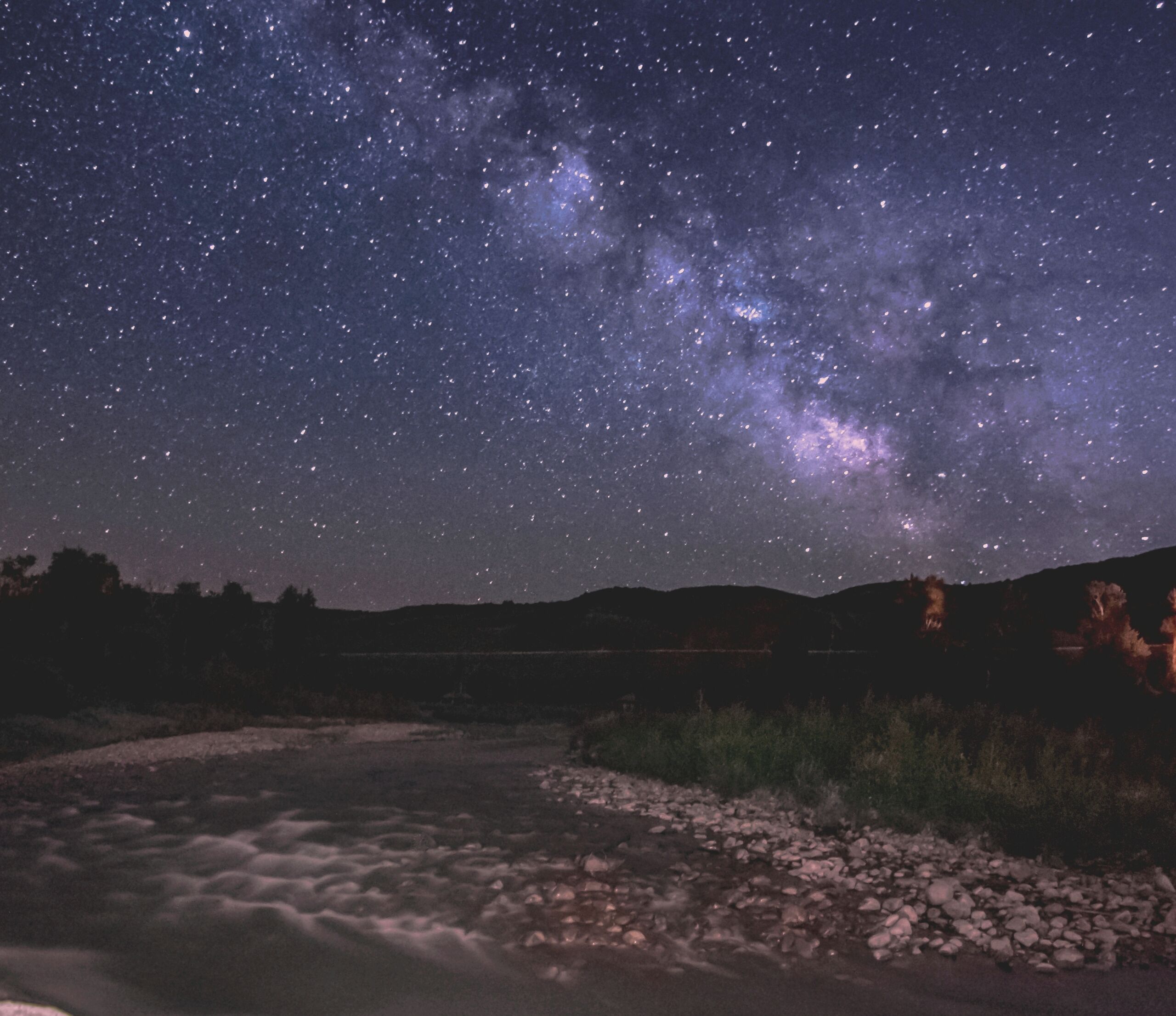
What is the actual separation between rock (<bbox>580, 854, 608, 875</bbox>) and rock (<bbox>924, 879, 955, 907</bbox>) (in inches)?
102

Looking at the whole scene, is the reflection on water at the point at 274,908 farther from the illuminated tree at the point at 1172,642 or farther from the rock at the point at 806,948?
the illuminated tree at the point at 1172,642

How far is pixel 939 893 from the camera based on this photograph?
21.3ft

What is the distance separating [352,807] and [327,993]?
5914 millimetres

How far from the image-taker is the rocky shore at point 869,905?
5648mm

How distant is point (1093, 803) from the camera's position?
29.0 feet

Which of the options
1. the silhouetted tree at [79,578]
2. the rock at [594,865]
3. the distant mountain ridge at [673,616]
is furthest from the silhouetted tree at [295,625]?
the rock at [594,865]

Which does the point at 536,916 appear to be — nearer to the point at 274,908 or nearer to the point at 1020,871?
the point at 274,908

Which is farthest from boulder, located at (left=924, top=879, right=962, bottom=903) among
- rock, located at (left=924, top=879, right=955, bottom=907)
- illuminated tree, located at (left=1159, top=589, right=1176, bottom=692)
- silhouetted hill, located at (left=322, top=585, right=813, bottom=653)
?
silhouetted hill, located at (left=322, top=585, right=813, bottom=653)

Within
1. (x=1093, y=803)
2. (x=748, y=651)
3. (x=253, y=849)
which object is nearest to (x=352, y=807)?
(x=253, y=849)

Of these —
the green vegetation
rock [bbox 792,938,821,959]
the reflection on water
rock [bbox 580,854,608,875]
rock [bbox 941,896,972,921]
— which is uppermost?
the green vegetation

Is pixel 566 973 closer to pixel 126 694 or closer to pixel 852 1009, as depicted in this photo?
pixel 852 1009

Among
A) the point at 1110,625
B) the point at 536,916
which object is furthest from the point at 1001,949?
the point at 1110,625

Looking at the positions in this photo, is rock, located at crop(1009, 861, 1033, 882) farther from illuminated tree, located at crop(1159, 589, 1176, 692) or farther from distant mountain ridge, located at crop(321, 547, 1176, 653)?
distant mountain ridge, located at crop(321, 547, 1176, 653)

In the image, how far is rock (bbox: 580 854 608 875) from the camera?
7320mm
